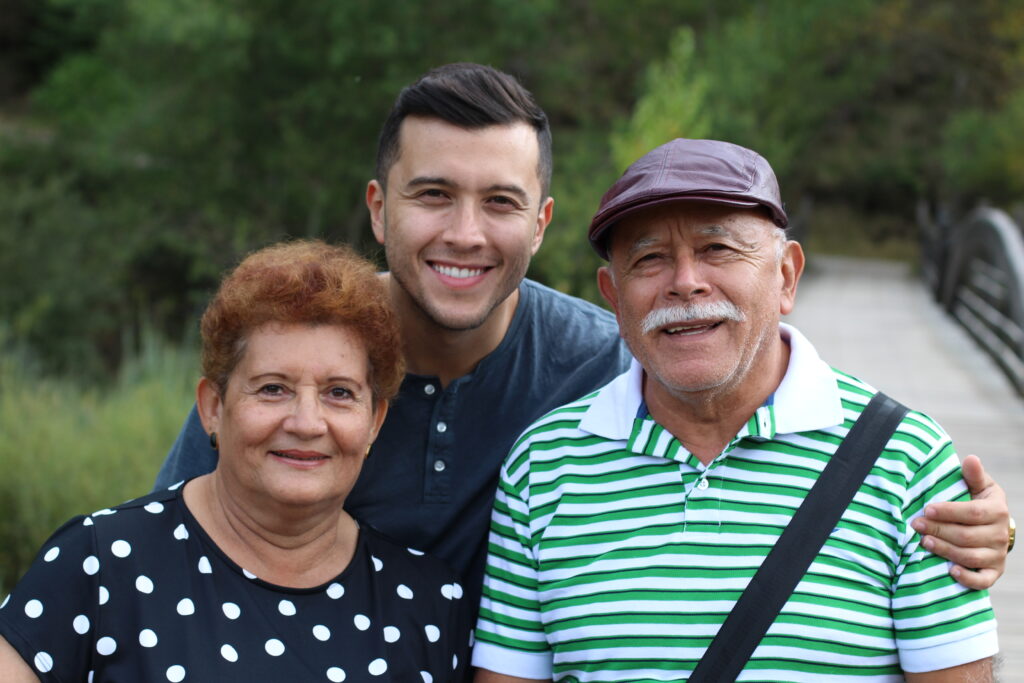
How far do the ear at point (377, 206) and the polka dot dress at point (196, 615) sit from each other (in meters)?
0.94

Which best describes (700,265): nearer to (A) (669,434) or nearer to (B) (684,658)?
(A) (669,434)

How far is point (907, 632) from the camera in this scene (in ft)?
7.24

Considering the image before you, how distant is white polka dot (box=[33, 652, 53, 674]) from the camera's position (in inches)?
89.6

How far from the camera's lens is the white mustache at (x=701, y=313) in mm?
2342

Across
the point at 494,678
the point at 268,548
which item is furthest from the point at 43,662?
the point at 494,678

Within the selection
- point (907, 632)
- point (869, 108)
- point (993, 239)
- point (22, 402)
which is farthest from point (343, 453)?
point (869, 108)

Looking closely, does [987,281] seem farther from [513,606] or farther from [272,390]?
[272,390]

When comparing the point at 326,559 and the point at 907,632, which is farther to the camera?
the point at 326,559

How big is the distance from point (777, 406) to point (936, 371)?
9.19 meters

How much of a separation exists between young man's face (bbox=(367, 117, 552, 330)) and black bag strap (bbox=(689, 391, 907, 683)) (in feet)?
3.36

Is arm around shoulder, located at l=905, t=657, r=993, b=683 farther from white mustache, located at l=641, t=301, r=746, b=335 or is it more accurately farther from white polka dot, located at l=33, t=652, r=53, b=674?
white polka dot, located at l=33, t=652, r=53, b=674

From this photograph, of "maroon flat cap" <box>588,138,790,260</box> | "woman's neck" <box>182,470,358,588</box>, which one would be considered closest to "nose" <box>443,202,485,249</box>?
"maroon flat cap" <box>588,138,790,260</box>

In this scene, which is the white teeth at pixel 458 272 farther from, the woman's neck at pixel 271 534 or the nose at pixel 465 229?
the woman's neck at pixel 271 534

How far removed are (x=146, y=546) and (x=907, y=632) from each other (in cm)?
156
